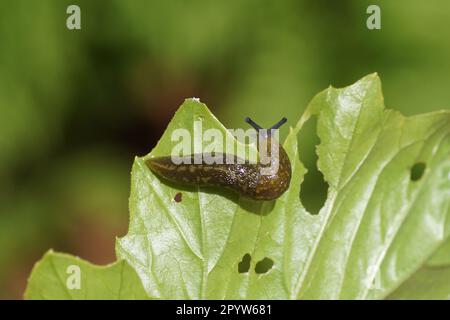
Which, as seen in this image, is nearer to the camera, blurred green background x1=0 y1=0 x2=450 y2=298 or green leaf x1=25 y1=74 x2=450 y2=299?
green leaf x1=25 y1=74 x2=450 y2=299

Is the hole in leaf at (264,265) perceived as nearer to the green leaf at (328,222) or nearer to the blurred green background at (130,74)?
the green leaf at (328,222)

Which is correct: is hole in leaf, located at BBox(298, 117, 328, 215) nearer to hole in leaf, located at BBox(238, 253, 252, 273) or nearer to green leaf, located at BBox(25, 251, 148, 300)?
hole in leaf, located at BBox(238, 253, 252, 273)

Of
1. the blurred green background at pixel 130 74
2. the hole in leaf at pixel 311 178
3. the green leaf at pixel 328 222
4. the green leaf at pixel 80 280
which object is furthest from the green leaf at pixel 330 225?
the blurred green background at pixel 130 74

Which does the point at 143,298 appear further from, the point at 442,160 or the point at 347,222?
the point at 442,160

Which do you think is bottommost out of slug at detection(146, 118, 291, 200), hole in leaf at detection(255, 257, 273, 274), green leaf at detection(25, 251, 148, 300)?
hole in leaf at detection(255, 257, 273, 274)

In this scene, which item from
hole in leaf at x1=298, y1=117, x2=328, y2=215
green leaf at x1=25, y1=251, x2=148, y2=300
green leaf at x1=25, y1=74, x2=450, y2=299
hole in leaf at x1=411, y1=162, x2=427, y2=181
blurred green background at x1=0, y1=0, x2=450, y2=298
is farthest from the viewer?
blurred green background at x1=0, y1=0, x2=450, y2=298

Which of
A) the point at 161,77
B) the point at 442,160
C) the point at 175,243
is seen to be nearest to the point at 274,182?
the point at 175,243

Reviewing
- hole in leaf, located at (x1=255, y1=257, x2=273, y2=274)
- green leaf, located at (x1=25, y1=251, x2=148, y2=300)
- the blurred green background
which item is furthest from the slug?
the blurred green background
